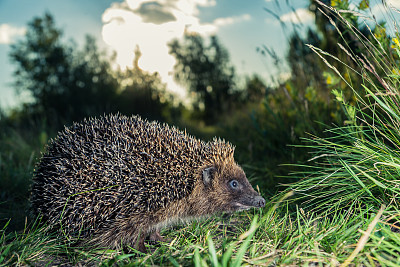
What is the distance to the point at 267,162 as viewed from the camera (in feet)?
20.9

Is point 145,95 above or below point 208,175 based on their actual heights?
above

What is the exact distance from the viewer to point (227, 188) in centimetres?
461

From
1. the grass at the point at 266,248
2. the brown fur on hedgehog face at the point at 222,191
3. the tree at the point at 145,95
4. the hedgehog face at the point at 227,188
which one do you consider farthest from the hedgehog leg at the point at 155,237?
the tree at the point at 145,95

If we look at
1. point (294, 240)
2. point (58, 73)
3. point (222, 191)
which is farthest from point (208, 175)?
point (58, 73)

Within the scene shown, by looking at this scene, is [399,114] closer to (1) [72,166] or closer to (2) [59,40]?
(1) [72,166]

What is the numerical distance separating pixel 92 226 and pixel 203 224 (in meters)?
1.38

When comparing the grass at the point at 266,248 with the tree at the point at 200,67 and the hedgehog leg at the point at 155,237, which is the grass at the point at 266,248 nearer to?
the hedgehog leg at the point at 155,237

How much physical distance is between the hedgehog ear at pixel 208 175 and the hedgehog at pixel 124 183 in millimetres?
13

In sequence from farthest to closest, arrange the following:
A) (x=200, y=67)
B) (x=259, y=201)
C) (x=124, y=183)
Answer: (x=200, y=67) < (x=259, y=201) < (x=124, y=183)

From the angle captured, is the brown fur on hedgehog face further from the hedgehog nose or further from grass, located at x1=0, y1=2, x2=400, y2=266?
grass, located at x1=0, y1=2, x2=400, y2=266

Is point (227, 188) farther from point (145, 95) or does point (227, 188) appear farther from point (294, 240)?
point (145, 95)

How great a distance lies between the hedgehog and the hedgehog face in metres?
0.01

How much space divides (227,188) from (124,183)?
1.38 meters

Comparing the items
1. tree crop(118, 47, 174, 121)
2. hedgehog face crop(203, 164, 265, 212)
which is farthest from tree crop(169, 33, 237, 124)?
hedgehog face crop(203, 164, 265, 212)
